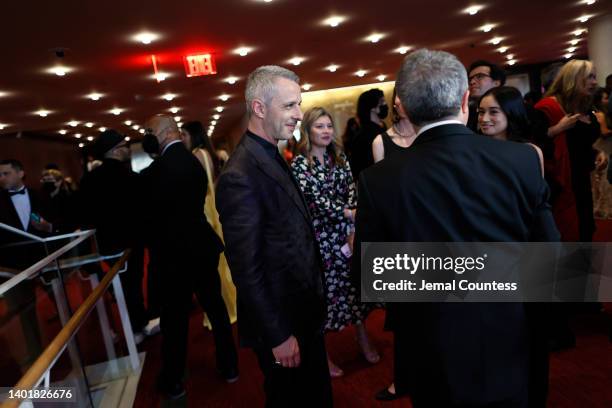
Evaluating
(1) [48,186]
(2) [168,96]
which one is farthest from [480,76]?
(2) [168,96]

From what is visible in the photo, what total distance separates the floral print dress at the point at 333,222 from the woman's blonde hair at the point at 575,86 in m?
1.42

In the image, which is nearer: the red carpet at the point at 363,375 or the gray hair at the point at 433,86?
the gray hair at the point at 433,86

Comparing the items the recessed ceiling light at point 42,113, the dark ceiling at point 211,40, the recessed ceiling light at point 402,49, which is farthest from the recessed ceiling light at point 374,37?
the recessed ceiling light at point 42,113

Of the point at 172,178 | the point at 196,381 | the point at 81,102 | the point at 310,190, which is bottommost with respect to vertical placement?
the point at 196,381

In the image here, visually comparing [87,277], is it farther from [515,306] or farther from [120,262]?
[515,306]

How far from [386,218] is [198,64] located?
7.60m

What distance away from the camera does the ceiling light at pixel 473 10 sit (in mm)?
7391

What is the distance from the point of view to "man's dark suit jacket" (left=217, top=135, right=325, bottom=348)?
1437mm

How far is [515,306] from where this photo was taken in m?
1.15

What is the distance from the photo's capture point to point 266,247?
4.93ft

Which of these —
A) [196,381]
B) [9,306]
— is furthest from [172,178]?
[196,381]

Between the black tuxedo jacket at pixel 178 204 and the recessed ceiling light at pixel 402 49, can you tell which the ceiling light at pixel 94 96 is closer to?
the recessed ceiling light at pixel 402 49

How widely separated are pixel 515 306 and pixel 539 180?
0.33 m

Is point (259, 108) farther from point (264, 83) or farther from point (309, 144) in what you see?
point (309, 144)
